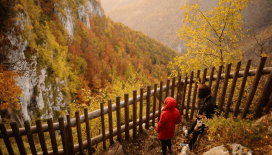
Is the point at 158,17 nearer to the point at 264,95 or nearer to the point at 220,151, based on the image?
the point at 264,95

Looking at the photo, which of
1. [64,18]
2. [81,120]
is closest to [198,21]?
[81,120]

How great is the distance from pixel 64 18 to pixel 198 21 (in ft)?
73.0

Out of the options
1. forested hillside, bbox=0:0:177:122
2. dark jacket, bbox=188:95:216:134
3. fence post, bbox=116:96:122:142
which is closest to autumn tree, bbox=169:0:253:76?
dark jacket, bbox=188:95:216:134

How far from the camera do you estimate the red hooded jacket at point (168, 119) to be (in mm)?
2996

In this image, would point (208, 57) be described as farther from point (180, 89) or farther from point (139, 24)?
point (139, 24)

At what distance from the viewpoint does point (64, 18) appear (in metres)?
21.9

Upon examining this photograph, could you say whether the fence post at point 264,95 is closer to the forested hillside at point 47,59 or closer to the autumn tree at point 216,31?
the autumn tree at point 216,31

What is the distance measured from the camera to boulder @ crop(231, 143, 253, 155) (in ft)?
7.23

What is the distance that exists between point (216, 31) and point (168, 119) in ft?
16.0

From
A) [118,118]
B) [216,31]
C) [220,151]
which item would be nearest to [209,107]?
[220,151]

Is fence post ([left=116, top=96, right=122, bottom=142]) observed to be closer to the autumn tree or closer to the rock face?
the autumn tree

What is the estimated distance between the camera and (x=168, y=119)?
9.89ft

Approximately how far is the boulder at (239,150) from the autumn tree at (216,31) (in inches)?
157

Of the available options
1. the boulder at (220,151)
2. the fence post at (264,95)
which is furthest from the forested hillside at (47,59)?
the fence post at (264,95)
